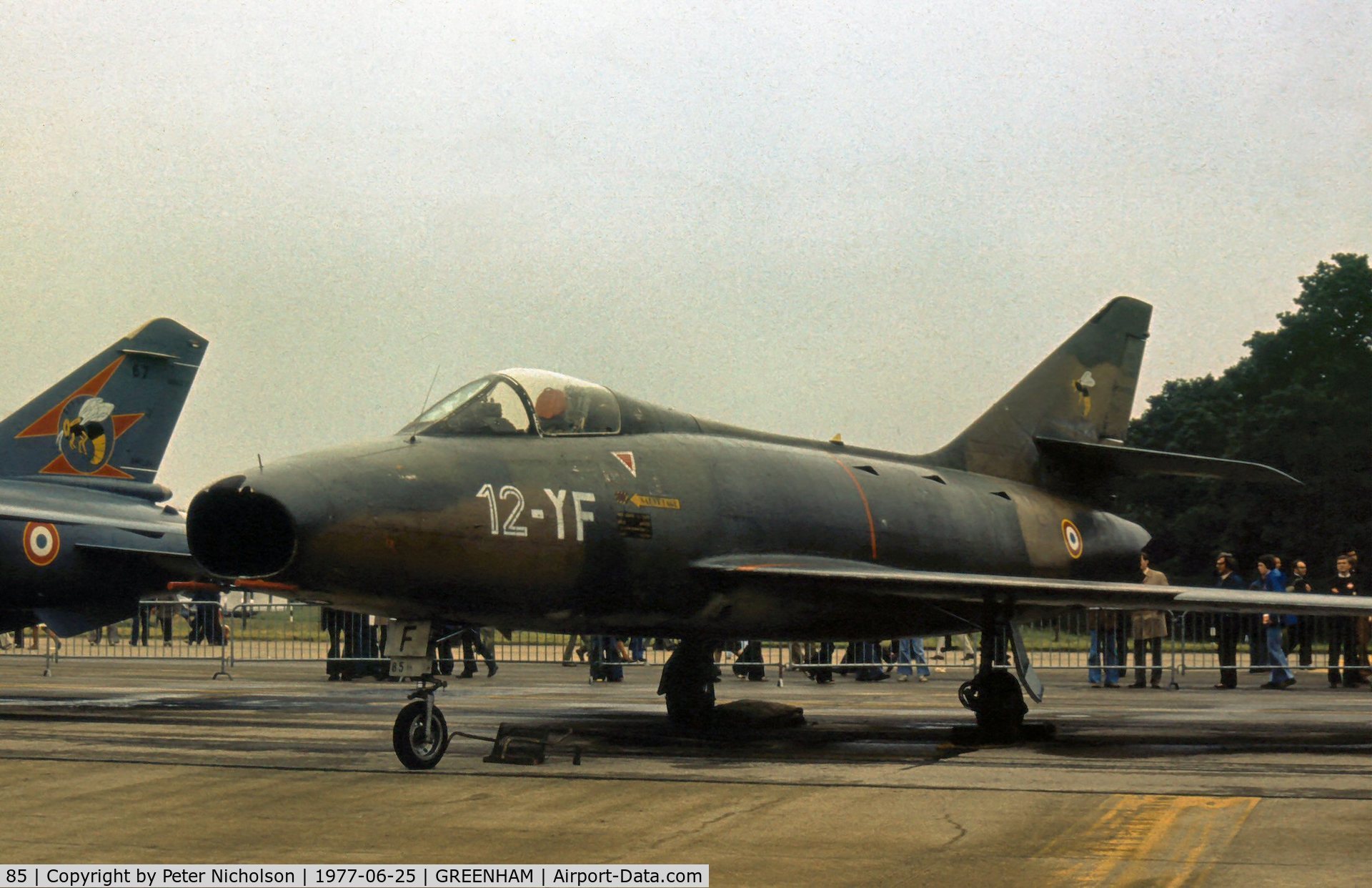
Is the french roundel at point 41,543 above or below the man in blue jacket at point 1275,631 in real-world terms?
above

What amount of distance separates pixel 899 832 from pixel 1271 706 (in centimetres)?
1149

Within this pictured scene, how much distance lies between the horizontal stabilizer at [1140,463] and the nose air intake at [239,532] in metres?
9.26

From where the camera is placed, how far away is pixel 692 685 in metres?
13.9

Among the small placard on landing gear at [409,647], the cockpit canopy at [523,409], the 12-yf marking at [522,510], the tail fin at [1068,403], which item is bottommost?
the small placard on landing gear at [409,647]

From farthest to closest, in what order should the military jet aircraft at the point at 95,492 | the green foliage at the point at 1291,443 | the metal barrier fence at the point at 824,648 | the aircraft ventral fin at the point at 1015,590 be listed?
1. the green foliage at the point at 1291,443
2. the metal barrier fence at the point at 824,648
3. the military jet aircraft at the point at 95,492
4. the aircraft ventral fin at the point at 1015,590

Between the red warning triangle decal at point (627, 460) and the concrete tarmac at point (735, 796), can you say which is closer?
the concrete tarmac at point (735, 796)

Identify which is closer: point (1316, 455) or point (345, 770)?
point (345, 770)

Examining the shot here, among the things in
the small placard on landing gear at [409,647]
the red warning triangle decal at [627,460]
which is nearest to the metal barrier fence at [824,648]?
the red warning triangle decal at [627,460]

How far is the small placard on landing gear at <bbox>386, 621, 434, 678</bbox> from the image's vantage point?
33.4 ft

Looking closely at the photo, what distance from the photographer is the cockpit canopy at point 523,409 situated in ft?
36.0

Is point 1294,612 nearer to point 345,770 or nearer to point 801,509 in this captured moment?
point 801,509

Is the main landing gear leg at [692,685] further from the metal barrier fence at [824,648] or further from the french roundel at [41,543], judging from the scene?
the french roundel at [41,543]

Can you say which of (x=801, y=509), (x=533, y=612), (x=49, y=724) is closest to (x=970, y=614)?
(x=801, y=509)

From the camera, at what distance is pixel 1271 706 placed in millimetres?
17328
